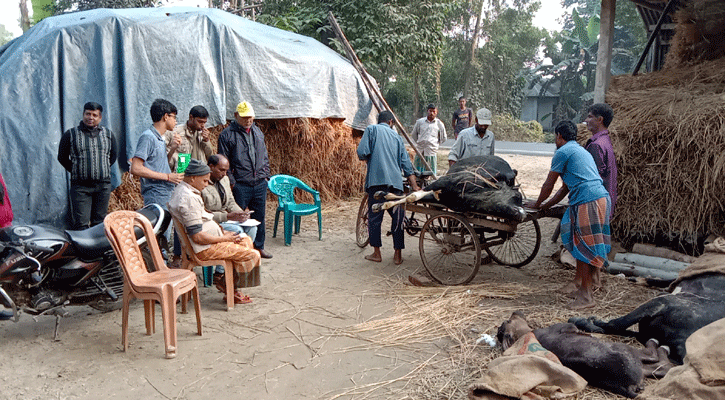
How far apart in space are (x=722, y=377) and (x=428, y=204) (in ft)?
11.2

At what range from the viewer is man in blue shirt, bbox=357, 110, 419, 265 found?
20.7 ft

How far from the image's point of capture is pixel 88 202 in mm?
5508

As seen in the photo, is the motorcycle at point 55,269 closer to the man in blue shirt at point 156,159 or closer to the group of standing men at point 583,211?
the man in blue shirt at point 156,159

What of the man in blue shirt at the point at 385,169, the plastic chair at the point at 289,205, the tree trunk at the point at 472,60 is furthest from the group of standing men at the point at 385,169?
the tree trunk at the point at 472,60

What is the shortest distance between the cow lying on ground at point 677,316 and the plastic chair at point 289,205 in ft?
13.7

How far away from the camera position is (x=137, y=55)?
7.53 meters

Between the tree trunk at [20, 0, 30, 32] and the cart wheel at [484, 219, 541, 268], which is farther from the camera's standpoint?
the tree trunk at [20, 0, 30, 32]

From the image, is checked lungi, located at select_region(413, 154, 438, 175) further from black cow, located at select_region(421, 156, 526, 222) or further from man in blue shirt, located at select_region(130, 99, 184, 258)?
man in blue shirt, located at select_region(130, 99, 184, 258)

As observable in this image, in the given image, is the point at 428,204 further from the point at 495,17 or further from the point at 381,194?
the point at 495,17

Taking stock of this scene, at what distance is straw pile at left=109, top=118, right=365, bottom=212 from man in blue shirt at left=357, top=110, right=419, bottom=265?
3220 mm

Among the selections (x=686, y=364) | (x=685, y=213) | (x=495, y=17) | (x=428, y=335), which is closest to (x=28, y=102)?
(x=428, y=335)

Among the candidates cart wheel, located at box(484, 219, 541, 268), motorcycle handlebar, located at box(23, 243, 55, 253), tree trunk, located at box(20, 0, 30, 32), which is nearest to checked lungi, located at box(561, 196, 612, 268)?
cart wheel, located at box(484, 219, 541, 268)

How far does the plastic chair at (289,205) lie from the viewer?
732 cm

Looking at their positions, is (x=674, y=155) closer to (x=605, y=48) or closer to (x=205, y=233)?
(x=605, y=48)
